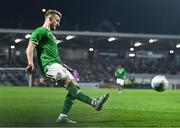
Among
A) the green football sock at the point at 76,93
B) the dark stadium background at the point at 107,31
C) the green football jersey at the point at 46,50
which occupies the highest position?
the dark stadium background at the point at 107,31

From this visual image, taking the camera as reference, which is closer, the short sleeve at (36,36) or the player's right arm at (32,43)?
the player's right arm at (32,43)

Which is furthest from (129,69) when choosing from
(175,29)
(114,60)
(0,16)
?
(0,16)

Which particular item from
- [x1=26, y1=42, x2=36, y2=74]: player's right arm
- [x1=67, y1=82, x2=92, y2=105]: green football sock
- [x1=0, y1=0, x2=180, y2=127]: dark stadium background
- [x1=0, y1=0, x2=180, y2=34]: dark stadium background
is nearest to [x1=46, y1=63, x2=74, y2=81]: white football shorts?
[x1=67, y1=82, x2=92, y2=105]: green football sock

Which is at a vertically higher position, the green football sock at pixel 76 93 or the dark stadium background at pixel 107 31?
the dark stadium background at pixel 107 31

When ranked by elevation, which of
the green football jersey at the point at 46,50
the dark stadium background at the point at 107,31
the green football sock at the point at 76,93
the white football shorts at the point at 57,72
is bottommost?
the green football sock at the point at 76,93

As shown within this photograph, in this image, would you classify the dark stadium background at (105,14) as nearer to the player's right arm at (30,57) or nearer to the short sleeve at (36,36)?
the short sleeve at (36,36)

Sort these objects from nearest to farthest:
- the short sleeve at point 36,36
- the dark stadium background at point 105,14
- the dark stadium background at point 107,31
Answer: the short sleeve at point 36,36, the dark stadium background at point 107,31, the dark stadium background at point 105,14

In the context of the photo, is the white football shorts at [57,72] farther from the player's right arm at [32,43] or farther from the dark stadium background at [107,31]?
the dark stadium background at [107,31]

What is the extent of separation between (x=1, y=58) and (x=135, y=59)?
19.1 meters

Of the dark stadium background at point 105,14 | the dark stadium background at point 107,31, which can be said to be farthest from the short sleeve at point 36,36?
the dark stadium background at point 105,14

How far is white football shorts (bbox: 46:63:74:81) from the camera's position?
9953 mm

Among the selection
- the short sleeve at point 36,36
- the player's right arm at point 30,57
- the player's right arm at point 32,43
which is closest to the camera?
the player's right arm at point 30,57

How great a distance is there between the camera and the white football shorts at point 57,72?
32.7ft

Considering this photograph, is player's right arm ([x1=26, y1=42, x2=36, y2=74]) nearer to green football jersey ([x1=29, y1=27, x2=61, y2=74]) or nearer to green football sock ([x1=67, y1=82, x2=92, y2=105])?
green football jersey ([x1=29, y1=27, x2=61, y2=74])
